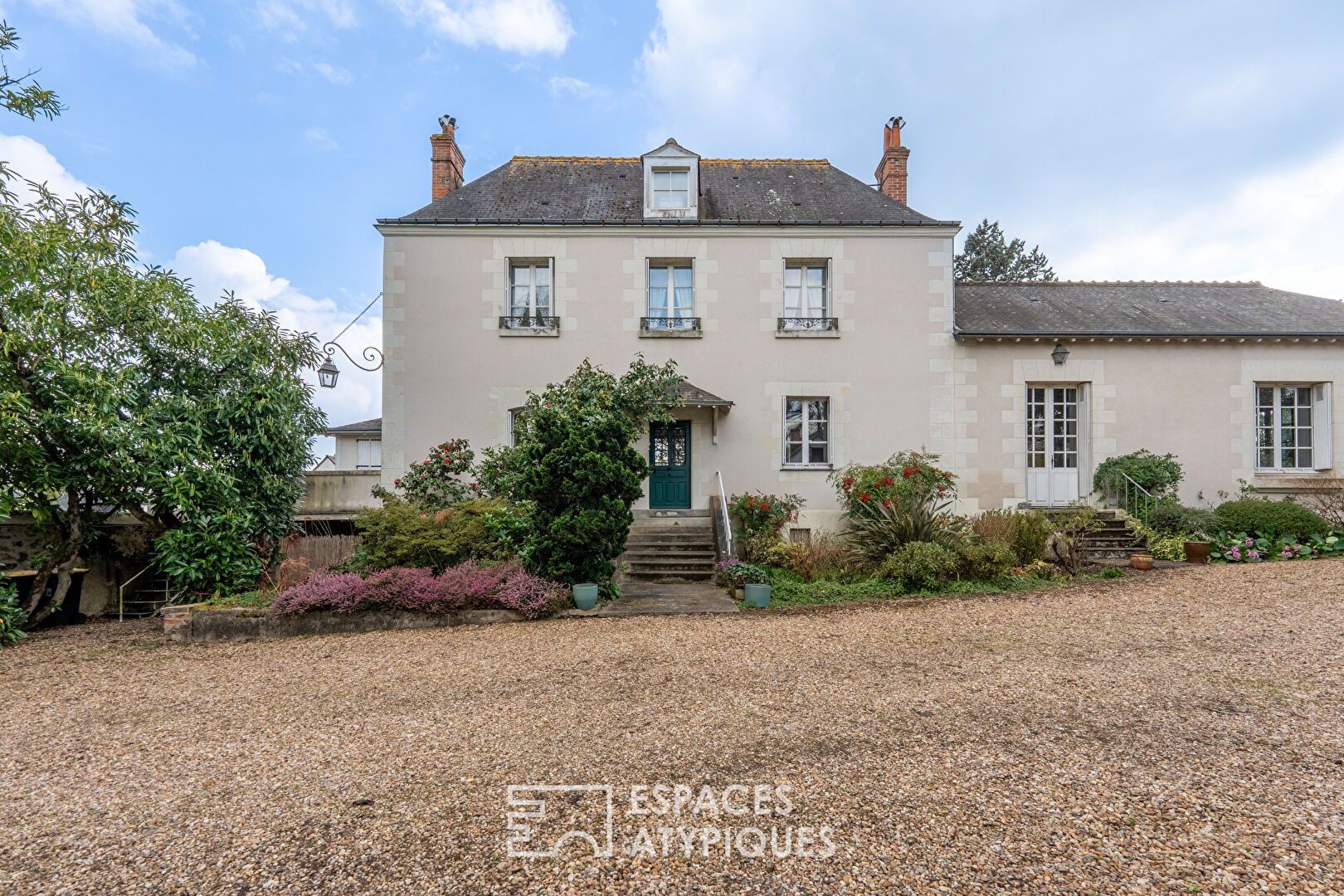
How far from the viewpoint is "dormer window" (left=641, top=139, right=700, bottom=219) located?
439 inches

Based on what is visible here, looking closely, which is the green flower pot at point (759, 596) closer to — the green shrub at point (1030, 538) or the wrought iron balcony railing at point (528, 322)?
the green shrub at point (1030, 538)

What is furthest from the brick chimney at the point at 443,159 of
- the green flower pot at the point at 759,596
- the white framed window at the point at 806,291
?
the green flower pot at the point at 759,596

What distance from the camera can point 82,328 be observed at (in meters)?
6.80

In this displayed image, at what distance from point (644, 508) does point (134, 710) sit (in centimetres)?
739

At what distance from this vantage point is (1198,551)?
879 centimetres

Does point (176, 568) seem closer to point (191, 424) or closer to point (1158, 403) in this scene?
point (191, 424)

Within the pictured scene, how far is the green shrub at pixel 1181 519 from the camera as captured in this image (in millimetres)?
9172

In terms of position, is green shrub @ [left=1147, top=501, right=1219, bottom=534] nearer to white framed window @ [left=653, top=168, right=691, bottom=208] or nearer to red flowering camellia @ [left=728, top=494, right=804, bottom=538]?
red flowering camellia @ [left=728, top=494, right=804, bottom=538]

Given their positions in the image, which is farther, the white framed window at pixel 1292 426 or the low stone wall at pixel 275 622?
the white framed window at pixel 1292 426

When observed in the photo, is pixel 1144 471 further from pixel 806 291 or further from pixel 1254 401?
pixel 806 291
